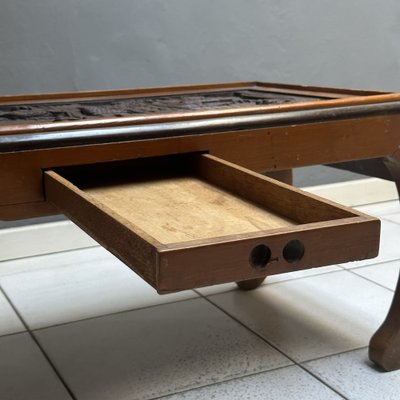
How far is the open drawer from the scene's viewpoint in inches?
36.0

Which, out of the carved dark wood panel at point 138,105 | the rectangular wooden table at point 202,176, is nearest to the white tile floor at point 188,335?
the rectangular wooden table at point 202,176

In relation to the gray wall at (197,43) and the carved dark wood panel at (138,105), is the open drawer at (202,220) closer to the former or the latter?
the carved dark wood panel at (138,105)

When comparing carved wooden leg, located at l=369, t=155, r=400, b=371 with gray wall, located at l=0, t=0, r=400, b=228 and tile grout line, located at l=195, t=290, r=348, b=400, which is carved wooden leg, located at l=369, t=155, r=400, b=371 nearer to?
tile grout line, located at l=195, t=290, r=348, b=400

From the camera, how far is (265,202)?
120 cm

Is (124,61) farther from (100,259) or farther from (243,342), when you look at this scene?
(243,342)

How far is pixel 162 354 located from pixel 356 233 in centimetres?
79

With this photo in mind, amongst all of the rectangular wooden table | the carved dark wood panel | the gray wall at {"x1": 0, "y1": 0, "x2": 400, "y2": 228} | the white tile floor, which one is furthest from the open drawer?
the gray wall at {"x1": 0, "y1": 0, "x2": 400, "y2": 228}

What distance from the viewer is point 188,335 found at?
5.77 ft

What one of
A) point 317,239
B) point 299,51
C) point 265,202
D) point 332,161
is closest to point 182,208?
point 265,202

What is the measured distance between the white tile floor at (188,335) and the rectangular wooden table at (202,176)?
18 centimetres

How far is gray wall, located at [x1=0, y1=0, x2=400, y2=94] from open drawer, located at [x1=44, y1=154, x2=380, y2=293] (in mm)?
1049

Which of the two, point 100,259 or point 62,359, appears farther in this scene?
point 100,259

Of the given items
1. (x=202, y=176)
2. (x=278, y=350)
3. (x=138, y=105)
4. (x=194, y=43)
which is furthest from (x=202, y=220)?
(x=194, y=43)

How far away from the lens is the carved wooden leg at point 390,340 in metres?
1.57
